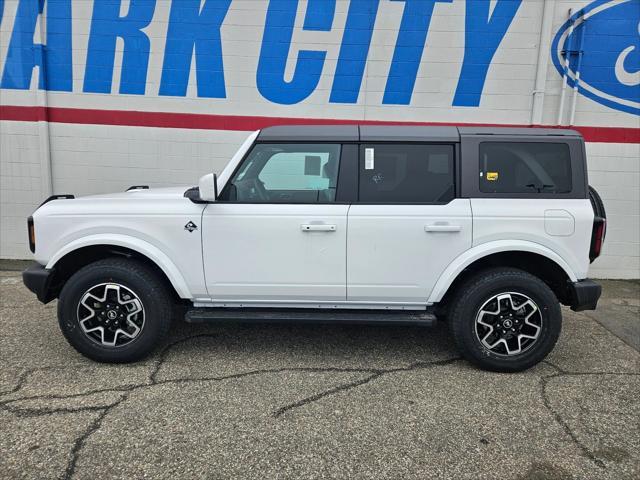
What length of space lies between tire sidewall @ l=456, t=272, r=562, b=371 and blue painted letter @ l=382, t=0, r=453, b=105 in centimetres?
383

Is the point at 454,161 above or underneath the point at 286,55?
underneath

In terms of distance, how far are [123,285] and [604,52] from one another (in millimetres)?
6646

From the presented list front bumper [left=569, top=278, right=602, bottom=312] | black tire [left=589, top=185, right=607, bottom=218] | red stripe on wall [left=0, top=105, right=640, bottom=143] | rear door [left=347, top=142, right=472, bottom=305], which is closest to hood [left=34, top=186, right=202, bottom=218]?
rear door [left=347, top=142, right=472, bottom=305]

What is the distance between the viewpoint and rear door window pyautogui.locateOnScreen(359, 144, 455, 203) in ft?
11.7

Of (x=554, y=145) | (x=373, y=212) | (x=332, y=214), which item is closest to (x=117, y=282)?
(x=332, y=214)

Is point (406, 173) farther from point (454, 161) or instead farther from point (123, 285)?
point (123, 285)

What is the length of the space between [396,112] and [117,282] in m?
4.54

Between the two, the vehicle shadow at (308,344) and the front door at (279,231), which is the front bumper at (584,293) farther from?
the front door at (279,231)

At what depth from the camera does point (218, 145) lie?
6730 millimetres

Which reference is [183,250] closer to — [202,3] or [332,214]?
[332,214]

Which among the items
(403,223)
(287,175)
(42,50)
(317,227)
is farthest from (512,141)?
(42,50)

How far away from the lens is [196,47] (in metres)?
6.52

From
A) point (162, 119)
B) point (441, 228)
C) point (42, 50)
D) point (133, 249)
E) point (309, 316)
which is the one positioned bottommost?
point (309, 316)

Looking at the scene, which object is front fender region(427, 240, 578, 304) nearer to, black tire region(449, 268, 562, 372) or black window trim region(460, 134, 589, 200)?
black tire region(449, 268, 562, 372)
